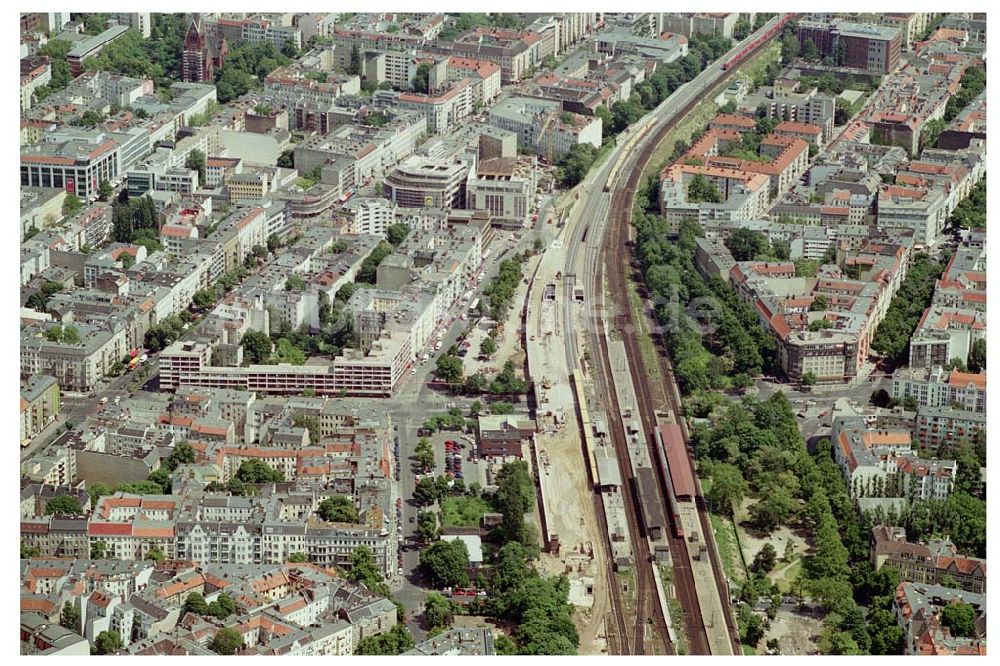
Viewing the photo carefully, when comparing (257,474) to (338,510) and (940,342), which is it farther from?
(940,342)

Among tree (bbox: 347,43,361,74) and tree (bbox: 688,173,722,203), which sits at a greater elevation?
tree (bbox: 347,43,361,74)

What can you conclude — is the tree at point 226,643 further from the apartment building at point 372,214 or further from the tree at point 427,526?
the apartment building at point 372,214

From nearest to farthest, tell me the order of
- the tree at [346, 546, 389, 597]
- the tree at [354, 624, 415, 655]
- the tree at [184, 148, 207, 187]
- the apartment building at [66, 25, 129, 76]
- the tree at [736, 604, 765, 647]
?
the tree at [354, 624, 415, 655] < the tree at [736, 604, 765, 647] < the tree at [346, 546, 389, 597] < the tree at [184, 148, 207, 187] < the apartment building at [66, 25, 129, 76]

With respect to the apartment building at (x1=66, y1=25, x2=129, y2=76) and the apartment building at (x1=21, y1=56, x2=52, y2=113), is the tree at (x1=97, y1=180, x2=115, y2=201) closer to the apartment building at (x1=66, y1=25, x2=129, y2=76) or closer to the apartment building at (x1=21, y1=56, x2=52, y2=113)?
the apartment building at (x1=21, y1=56, x2=52, y2=113)

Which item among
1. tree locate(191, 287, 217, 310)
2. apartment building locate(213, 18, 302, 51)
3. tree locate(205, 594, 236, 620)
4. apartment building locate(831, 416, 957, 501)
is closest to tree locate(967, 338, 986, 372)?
apartment building locate(831, 416, 957, 501)

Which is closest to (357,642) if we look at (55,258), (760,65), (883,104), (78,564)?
(78,564)

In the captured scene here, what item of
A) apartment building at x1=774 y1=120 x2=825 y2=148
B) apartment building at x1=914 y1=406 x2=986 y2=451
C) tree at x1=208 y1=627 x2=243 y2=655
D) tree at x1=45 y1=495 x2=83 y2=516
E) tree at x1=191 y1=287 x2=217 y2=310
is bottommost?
tree at x1=208 y1=627 x2=243 y2=655

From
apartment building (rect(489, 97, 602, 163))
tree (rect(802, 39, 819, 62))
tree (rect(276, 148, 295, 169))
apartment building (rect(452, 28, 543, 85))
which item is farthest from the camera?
tree (rect(802, 39, 819, 62))

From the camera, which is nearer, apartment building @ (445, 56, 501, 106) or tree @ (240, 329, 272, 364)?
tree @ (240, 329, 272, 364)
